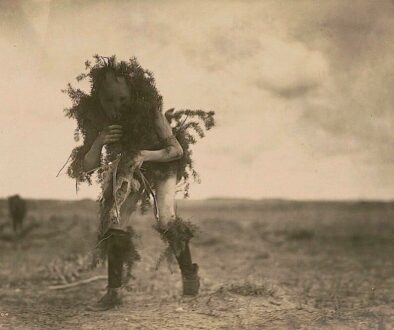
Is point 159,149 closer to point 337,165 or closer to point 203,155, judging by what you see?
point 203,155

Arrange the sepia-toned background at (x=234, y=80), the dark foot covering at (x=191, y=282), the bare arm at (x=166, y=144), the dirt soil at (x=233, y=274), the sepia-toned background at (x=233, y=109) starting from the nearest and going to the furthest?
the dirt soil at (x=233, y=274), the bare arm at (x=166, y=144), the dark foot covering at (x=191, y=282), the sepia-toned background at (x=233, y=109), the sepia-toned background at (x=234, y=80)

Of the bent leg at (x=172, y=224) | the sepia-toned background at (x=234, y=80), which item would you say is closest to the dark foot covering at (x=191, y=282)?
the bent leg at (x=172, y=224)

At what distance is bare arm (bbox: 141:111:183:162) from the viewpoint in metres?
3.96

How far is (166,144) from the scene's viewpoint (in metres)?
4.02

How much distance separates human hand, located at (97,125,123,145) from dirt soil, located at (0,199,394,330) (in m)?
1.03

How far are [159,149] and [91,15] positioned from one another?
1461 mm

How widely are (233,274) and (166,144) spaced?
237 cm

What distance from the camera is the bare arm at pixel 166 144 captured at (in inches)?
156

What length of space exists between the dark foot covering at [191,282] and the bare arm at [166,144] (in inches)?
38.4

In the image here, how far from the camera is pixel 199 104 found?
14.7 feet

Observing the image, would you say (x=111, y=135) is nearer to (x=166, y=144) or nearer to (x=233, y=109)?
(x=166, y=144)

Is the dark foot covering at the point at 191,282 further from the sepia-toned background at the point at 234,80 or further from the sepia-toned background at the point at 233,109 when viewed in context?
Answer: the sepia-toned background at the point at 234,80

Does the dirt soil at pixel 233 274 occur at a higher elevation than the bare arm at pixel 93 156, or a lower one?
lower

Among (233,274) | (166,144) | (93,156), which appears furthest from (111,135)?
(233,274)
